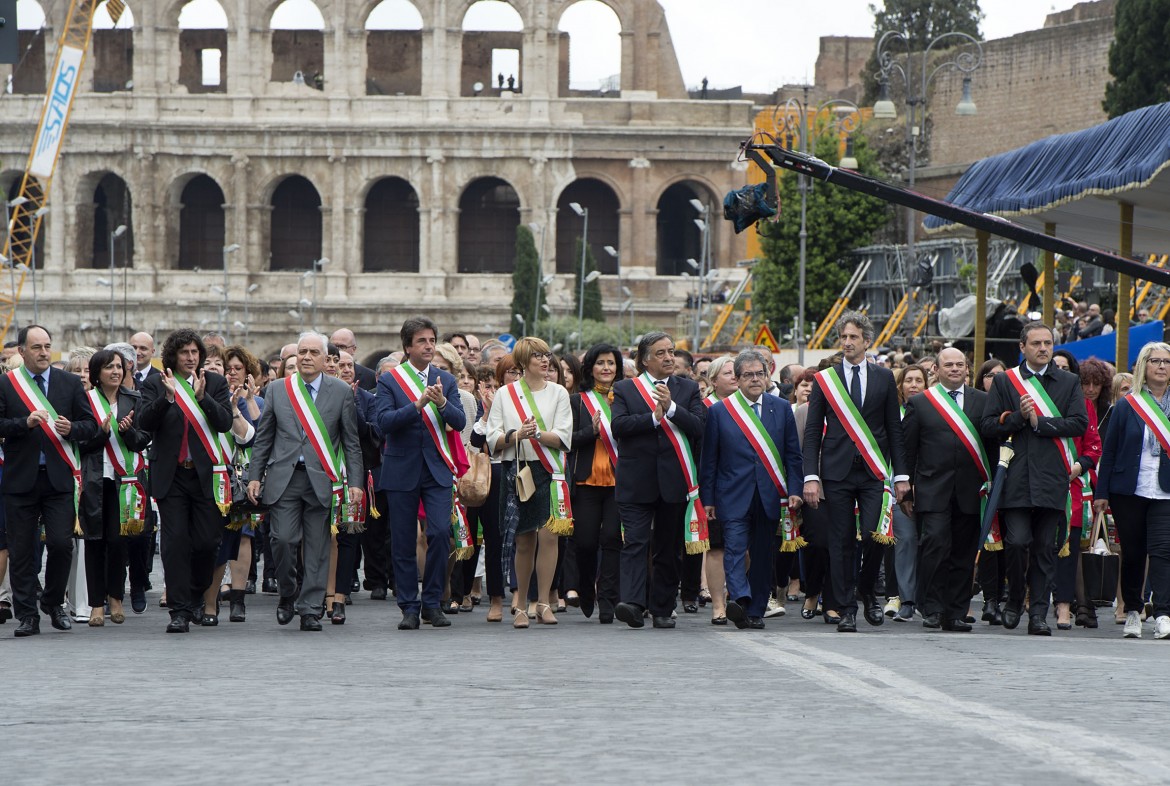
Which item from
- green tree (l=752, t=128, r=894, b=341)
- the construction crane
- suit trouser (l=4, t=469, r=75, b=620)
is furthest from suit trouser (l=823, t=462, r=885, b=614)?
the construction crane

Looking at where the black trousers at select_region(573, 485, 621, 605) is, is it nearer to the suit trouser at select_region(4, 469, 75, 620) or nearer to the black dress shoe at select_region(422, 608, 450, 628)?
the black dress shoe at select_region(422, 608, 450, 628)

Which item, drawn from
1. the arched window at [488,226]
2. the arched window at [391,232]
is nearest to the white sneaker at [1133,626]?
the arched window at [488,226]

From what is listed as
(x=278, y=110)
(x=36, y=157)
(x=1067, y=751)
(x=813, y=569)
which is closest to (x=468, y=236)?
(x=278, y=110)

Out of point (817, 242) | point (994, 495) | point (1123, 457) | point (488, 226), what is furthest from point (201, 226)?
point (1123, 457)

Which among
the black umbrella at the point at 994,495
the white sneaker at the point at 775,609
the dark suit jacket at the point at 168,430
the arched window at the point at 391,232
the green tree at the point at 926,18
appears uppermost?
the green tree at the point at 926,18

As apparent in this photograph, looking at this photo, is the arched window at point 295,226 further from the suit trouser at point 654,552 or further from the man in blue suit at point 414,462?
the suit trouser at point 654,552

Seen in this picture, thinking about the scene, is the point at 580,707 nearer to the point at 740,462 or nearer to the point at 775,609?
the point at 740,462

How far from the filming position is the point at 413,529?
12438 millimetres

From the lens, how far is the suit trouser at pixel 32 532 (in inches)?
476

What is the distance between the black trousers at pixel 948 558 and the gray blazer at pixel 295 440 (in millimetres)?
3456

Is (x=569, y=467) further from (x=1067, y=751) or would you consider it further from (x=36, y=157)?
(x=36, y=157)

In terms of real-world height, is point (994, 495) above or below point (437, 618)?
above

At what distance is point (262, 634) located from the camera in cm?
1215

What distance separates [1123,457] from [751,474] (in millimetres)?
2214
